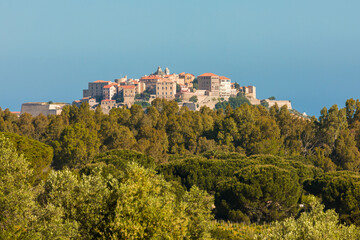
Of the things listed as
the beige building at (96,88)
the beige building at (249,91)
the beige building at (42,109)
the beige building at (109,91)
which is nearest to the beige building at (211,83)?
the beige building at (249,91)

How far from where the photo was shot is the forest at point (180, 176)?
1739cm

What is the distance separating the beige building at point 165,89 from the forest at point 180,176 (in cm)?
5236

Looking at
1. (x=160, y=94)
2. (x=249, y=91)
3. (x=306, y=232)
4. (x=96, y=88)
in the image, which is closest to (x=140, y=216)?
(x=306, y=232)

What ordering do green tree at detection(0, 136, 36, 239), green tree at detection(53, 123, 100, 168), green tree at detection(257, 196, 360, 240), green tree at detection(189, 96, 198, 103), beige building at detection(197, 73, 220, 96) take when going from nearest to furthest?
green tree at detection(0, 136, 36, 239), green tree at detection(257, 196, 360, 240), green tree at detection(53, 123, 100, 168), green tree at detection(189, 96, 198, 103), beige building at detection(197, 73, 220, 96)

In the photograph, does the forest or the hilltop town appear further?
the hilltop town

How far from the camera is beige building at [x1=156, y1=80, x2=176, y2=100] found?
4847 inches

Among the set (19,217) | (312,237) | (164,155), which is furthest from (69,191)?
(164,155)

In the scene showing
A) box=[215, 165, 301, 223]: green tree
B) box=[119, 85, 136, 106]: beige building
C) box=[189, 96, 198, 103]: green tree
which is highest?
box=[119, 85, 136, 106]: beige building

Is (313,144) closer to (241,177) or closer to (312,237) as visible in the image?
(241,177)

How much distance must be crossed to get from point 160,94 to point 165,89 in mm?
1793

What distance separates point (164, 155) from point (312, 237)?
33.0 meters

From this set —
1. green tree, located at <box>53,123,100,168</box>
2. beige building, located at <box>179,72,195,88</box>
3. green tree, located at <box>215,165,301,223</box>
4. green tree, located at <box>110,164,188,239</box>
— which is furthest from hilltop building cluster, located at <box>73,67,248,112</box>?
green tree, located at <box>110,164,188,239</box>

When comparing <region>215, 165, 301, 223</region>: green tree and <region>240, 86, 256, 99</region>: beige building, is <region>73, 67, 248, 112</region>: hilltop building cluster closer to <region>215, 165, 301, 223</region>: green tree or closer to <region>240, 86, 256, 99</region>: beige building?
<region>240, 86, 256, 99</region>: beige building

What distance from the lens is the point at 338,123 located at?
183ft
